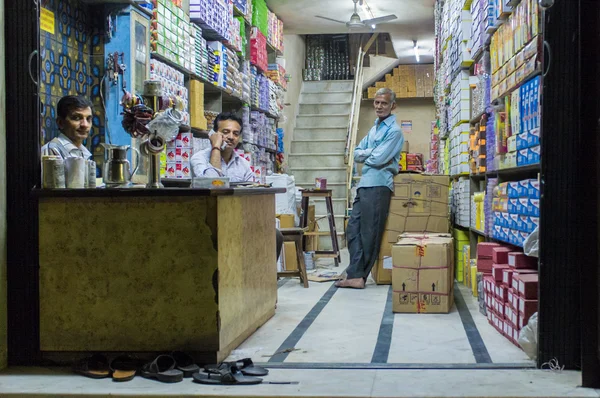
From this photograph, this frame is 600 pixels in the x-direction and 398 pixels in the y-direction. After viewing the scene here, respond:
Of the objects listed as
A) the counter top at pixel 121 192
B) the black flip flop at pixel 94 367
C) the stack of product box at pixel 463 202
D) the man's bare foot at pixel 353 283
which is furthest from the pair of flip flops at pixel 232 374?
the stack of product box at pixel 463 202

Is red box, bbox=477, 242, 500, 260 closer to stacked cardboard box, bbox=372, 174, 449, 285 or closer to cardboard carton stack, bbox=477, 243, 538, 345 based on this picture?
cardboard carton stack, bbox=477, 243, 538, 345

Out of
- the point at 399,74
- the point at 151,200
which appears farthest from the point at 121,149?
the point at 399,74

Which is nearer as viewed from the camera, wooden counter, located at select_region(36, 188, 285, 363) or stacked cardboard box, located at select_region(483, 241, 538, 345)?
wooden counter, located at select_region(36, 188, 285, 363)

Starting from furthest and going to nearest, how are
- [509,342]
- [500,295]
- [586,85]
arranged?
1. [500,295]
2. [509,342]
3. [586,85]

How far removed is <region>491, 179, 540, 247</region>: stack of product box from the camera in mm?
3426

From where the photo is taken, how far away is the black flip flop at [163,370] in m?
Answer: 2.65

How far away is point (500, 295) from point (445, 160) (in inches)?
169

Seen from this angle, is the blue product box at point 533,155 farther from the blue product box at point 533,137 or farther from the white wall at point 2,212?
the white wall at point 2,212

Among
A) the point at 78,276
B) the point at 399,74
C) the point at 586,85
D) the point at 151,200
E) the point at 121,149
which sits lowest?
the point at 78,276

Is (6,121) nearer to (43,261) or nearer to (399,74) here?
(43,261)

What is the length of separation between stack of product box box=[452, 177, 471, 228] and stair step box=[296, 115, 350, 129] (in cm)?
638

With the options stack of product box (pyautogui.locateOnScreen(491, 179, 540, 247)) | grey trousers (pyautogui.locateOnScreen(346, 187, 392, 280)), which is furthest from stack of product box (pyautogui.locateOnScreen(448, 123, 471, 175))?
stack of product box (pyautogui.locateOnScreen(491, 179, 540, 247))

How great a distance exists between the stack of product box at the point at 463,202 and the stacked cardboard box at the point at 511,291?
1589mm

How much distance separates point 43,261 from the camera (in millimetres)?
2963
